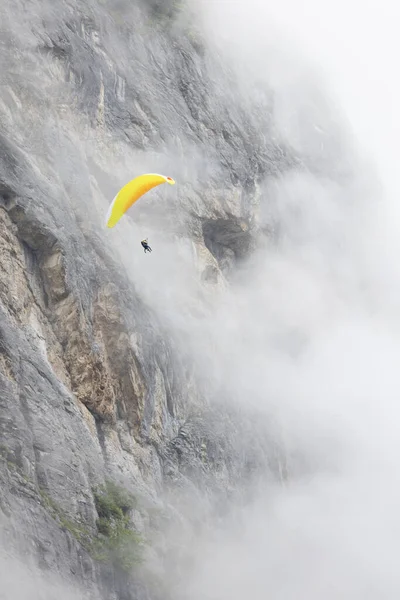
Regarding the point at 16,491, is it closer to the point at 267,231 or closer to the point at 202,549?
the point at 202,549

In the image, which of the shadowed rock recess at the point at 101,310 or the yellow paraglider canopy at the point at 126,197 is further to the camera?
the yellow paraglider canopy at the point at 126,197

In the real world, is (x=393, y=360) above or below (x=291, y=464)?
above

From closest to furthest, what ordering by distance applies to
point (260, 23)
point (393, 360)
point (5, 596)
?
point (5, 596) < point (260, 23) < point (393, 360)

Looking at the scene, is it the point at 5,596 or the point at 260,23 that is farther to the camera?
the point at 260,23

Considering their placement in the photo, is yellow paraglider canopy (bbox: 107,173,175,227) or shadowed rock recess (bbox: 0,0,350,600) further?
yellow paraglider canopy (bbox: 107,173,175,227)

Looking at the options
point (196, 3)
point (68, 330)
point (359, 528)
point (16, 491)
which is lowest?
point (16, 491)

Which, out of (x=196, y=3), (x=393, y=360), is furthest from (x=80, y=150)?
(x=393, y=360)

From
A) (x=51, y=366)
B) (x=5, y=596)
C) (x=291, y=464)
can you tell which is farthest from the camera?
(x=291, y=464)
